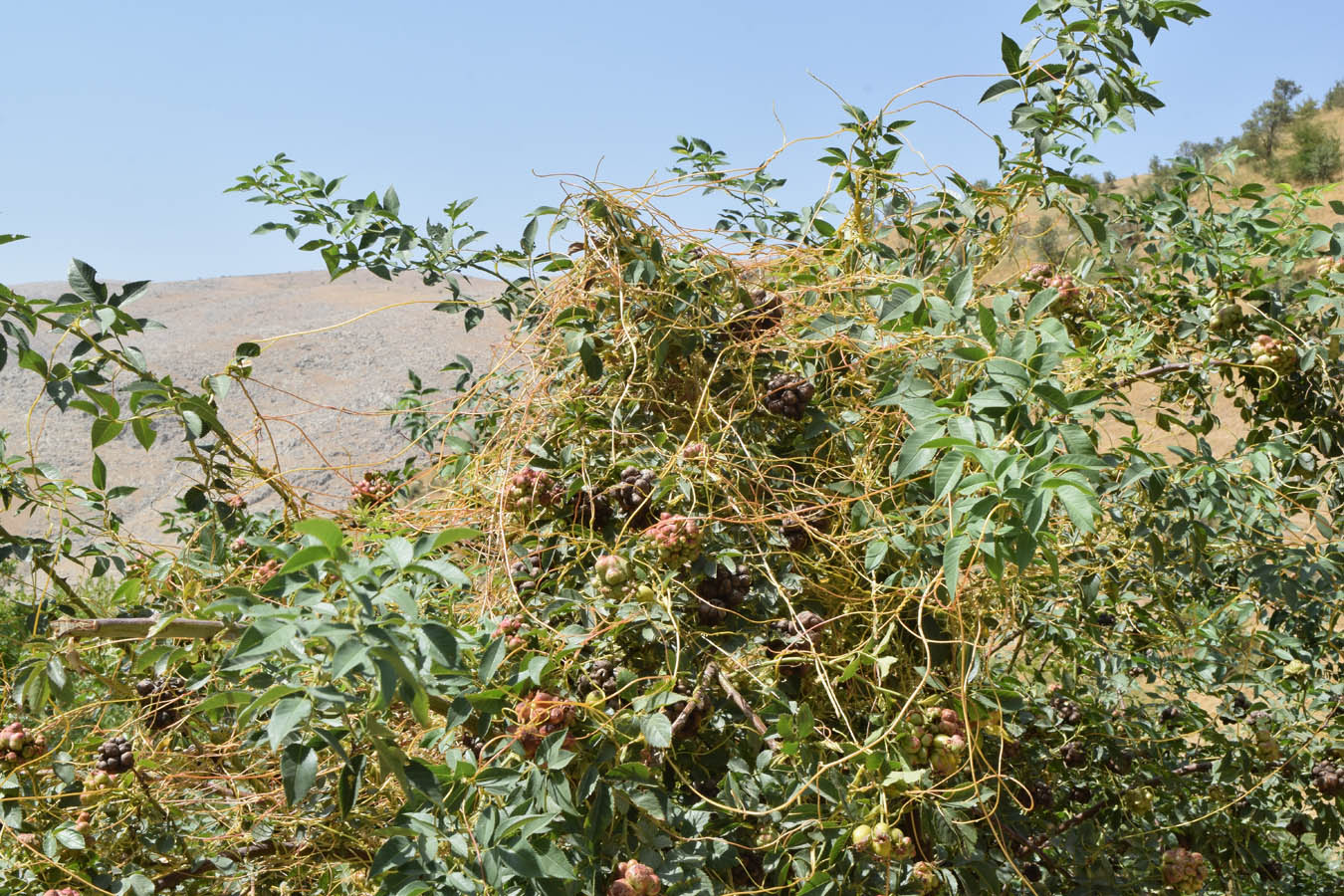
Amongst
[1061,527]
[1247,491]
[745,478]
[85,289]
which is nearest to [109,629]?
[85,289]

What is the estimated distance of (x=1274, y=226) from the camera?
197 cm

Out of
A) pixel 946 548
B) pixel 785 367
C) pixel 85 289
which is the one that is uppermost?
pixel 85 289

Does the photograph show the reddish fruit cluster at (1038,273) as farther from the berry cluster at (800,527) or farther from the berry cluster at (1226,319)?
the berry cluster at (800,527)

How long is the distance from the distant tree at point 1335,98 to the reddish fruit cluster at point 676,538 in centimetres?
2956

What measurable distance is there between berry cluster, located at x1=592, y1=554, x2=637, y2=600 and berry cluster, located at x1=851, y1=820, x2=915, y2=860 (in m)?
0.43

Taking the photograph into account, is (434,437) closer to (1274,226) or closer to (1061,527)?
(1061,527)

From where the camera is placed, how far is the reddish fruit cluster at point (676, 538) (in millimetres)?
1315

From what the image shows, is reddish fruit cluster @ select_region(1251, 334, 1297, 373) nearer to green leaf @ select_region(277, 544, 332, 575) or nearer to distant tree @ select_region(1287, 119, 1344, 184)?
green leaf @ select_region(277, 544, 332, 575)

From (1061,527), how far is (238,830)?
1.52 metres

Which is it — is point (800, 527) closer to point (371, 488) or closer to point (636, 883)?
point (636, 883)

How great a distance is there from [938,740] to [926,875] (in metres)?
0.17

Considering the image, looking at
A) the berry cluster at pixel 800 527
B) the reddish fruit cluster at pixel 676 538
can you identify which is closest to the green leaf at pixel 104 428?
the reddish fruit cluster at pixel 676 538

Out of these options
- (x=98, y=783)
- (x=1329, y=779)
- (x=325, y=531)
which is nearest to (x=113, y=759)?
(x=98, y=783)

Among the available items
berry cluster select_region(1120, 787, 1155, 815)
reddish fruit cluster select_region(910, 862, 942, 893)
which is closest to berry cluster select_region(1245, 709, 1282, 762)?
berry cluster select_region(1120, 787, 1155, 815)
